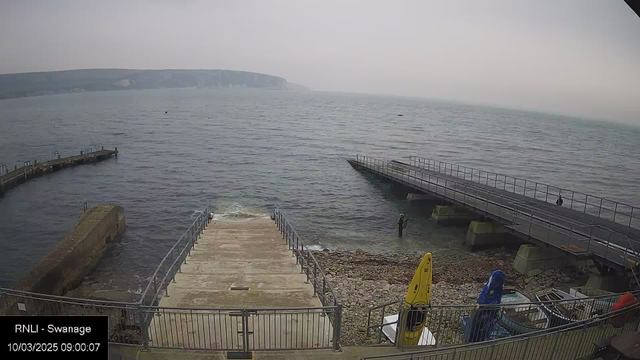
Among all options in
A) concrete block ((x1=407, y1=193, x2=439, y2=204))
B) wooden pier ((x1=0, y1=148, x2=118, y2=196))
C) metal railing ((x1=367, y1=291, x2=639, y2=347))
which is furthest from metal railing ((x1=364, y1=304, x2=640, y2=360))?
wooden pier ((x1=0, y1=148, x2=118, y2=196))

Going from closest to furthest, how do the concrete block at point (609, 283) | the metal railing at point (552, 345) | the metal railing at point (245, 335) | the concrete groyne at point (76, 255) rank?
the metal railing at point (552, 345) → the metal railing at point (245, 335) → the concrete block at point (609, 283) → the concrete groyne at point (76, 255)

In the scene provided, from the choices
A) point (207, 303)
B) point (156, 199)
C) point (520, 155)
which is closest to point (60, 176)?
point (156, 199)

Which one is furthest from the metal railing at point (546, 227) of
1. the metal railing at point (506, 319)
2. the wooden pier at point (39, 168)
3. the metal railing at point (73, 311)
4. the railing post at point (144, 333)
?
the wooden pier at point (39, 168)

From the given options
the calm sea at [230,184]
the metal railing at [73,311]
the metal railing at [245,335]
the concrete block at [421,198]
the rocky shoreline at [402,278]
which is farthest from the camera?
the concrete block at [421,198]

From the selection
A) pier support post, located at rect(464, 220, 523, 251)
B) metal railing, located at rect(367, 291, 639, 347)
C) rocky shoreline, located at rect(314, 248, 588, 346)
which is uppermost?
metal railing, located at rect(367, 291, 639, 347)

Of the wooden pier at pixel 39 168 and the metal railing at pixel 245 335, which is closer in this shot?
the metal railing at pixel 245 335

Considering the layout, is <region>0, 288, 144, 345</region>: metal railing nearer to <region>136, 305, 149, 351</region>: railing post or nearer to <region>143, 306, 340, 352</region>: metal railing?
<region>143, 306, 340, 352</region>: metal railing

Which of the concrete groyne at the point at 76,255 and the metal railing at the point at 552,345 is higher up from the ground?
the metal railing at the point at 552,345

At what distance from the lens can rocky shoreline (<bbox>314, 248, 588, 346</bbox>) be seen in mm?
15171

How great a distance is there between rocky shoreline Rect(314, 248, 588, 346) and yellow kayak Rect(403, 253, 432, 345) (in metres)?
3.58

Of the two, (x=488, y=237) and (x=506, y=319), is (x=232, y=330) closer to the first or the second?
(x=506, y=319)

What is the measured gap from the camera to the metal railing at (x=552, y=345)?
726cm

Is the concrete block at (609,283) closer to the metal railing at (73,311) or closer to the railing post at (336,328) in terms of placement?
the railing post at (336,328)

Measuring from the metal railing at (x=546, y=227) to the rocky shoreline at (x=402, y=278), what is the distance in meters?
1.51
